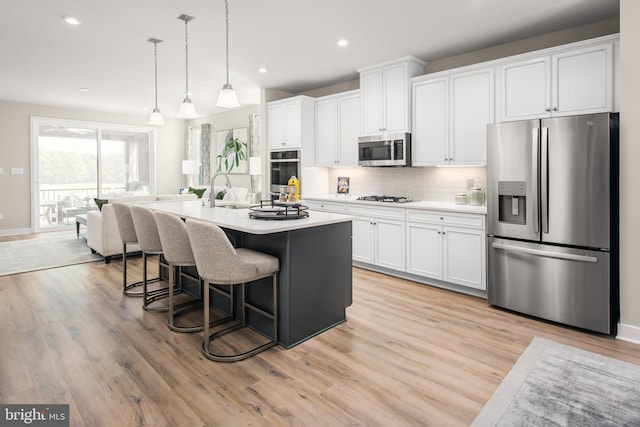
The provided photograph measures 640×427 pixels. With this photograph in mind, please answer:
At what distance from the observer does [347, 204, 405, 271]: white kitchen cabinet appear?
4.44 m

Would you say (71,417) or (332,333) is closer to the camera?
(71,417)

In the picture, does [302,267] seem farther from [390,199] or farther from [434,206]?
[390,199]

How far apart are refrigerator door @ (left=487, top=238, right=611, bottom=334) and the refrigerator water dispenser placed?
0.68 ft

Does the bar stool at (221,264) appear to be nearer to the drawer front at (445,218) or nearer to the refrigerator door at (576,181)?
the drawer front at (445,218)

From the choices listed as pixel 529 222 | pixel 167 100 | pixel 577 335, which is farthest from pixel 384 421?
pixel 167 100

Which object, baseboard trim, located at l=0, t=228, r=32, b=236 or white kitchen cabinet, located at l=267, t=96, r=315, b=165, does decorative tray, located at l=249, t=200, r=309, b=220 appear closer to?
white kitchen cabinet, located at l=267, t=96, r=315, b=165

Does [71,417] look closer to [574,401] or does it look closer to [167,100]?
[574,401]

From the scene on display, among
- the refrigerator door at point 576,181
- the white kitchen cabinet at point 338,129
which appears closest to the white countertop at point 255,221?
the refrigerator door at point 576,181

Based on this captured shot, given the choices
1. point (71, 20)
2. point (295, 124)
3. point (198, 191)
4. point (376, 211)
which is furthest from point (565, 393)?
point (198, 191)

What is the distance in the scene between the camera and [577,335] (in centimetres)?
295

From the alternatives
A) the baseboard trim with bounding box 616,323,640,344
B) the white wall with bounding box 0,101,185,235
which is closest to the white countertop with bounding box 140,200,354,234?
the baseboard trim with bounding box 616,323,640,344

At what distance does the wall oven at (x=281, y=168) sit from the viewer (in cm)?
573

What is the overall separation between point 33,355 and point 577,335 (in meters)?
3.97

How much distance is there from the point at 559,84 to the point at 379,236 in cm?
236
